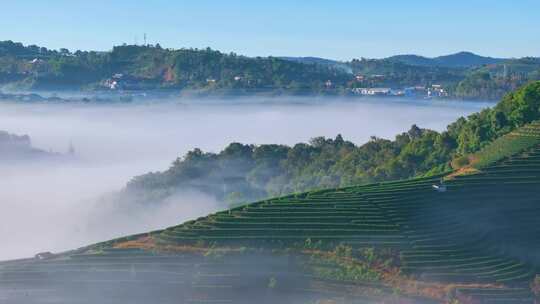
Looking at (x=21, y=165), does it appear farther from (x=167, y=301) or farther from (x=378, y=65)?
(x=378, y=65)

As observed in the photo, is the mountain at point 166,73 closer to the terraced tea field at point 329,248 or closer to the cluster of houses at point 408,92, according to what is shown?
the cluster of houses at point 408,92

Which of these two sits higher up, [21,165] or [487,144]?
[487,144]

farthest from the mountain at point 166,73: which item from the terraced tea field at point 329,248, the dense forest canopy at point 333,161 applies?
the terraced tea field at point 329,248

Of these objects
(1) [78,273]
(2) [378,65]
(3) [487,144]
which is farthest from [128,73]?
(1) [78,273]

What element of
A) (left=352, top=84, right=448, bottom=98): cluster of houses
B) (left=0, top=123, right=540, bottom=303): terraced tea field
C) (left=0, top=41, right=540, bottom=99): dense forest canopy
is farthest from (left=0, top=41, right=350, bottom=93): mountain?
(left=0, top=123, right=540, bottom=303): terraced tea field

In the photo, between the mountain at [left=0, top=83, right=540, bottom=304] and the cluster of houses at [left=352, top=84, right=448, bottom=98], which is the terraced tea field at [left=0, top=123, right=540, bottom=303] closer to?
the mountain at [left=0, top=83, right=540, bottom=304]

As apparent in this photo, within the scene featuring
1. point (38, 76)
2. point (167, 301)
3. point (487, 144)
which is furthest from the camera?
point (38, 76)
